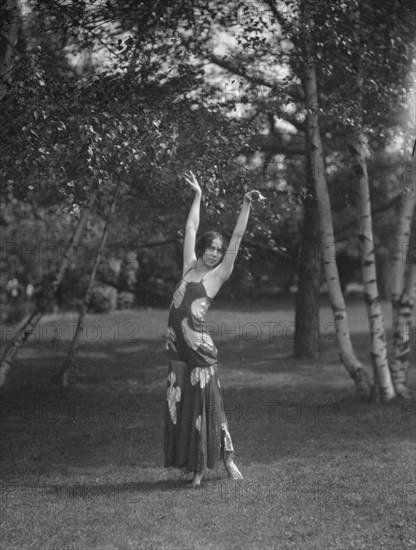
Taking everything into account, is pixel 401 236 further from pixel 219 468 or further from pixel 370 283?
pixel 219 468

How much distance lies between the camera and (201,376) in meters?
6.98

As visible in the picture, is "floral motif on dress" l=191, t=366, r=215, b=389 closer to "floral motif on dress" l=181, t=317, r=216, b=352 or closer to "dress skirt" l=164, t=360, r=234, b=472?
"dress skirt" l=164, t=360, r=234, b=472

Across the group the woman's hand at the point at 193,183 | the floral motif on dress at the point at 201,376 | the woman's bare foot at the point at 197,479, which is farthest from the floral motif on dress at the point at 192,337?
the woman's hand at the point at 193,183

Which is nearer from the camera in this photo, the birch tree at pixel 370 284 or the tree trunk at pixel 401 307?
the birch tree at pixel 370 284

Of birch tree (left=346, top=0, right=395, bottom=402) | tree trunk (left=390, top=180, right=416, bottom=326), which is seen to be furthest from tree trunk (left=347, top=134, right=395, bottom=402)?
tree trunk (left=390, top=180, right=416, bottom=326)

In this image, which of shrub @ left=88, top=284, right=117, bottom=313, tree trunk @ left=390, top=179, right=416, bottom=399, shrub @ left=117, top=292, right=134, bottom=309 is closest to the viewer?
tree trunk @ left=390, top=179, right=416, bottom=399

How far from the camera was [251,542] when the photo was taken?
18.8 feet

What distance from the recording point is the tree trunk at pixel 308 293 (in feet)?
57.6

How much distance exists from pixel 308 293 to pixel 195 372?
1087cm

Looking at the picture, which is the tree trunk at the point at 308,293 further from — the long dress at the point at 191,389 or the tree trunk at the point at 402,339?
the long dress at the point at 191,389

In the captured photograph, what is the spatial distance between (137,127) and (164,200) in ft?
12.8

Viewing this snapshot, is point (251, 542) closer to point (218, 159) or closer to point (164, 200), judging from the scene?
point (218, 159)

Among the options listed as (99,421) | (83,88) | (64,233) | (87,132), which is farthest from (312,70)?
(64,233)

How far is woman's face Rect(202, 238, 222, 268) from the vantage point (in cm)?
706
